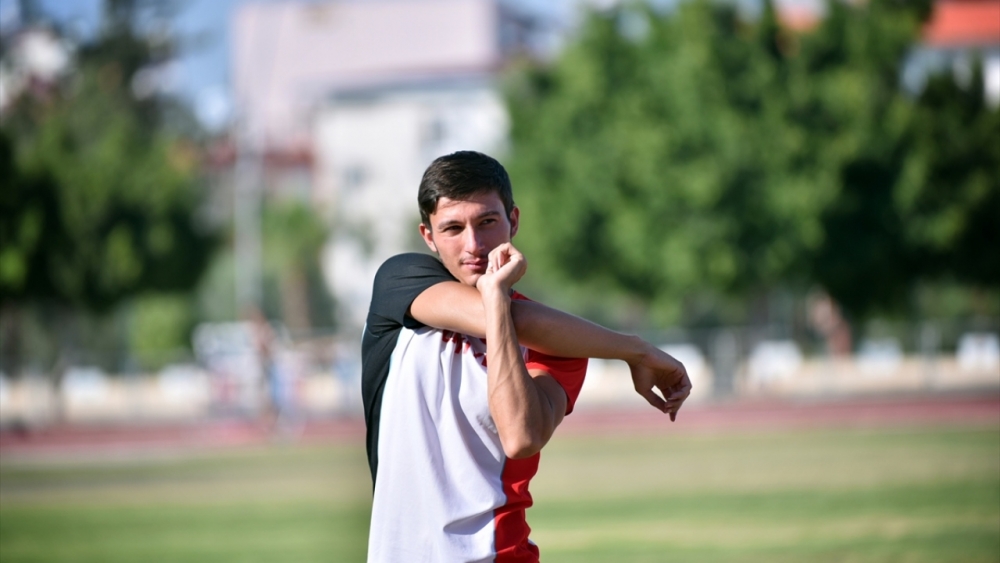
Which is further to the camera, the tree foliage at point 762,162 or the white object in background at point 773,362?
the white object in background at point 773,362

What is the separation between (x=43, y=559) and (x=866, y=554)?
693cm

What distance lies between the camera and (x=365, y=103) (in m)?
72.4

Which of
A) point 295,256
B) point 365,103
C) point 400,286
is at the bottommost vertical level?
point 400,286

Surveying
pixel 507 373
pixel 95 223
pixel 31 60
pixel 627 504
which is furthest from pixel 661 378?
pixel 31 60

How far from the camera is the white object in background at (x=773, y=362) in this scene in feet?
131

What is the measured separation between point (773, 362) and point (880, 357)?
3.07 m

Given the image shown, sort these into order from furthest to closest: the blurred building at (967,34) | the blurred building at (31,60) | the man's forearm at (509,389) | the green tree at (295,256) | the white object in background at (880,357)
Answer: the blurred building at (967,34) < the green tree at (295,256) < the blurred building at (31,60) < the white object in background at (880,357) < the man's forearm at (509,389)

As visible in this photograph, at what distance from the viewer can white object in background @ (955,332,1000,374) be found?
131ft

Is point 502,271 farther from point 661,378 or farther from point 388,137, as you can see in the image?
point 388,137

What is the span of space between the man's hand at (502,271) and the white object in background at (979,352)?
127 feet

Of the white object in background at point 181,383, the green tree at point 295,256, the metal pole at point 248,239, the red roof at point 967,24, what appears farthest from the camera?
the red roof at point 967,24

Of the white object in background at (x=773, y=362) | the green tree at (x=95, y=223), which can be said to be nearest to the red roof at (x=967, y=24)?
the white object in background at (x=773, y=362)

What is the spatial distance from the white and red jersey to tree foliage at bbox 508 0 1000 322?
3484 cm

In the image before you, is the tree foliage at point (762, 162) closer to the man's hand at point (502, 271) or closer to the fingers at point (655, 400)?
the fingers at point (655, 400)
